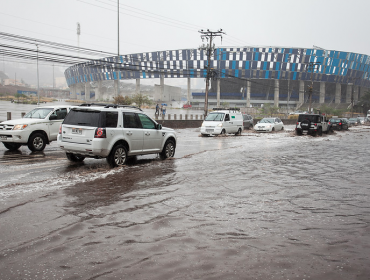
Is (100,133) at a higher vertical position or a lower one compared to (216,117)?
lower

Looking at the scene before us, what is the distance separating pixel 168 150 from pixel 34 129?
502cm

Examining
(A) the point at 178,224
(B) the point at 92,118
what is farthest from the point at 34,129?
(A) the point at 178,224

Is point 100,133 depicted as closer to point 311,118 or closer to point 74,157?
point 74,157

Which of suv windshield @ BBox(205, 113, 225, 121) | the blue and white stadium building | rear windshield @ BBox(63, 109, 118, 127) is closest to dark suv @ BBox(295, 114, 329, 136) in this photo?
suv windshield @ BBox(205, 113, 225, 121)

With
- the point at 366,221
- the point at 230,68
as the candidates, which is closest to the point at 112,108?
the point at 366,221

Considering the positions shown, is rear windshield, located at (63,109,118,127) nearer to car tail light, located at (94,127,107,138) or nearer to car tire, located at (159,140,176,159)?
car tail light, located at (94,127,107,138)

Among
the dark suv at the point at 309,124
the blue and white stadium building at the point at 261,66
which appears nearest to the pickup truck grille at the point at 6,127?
the dark suv at the point at 309,124

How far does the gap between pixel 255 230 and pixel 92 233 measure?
2404 millimetres

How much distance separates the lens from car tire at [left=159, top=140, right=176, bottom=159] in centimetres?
1178

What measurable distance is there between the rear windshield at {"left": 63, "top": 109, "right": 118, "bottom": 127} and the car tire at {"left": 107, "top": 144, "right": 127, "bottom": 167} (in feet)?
2.27

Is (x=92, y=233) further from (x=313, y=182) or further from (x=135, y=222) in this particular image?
(x=313, y=182)

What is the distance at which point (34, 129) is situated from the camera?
12133 mm

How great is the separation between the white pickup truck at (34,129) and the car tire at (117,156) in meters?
4.43

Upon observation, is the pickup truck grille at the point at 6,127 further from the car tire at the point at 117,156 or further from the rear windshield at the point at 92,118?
the car tire at the point at 117,156
